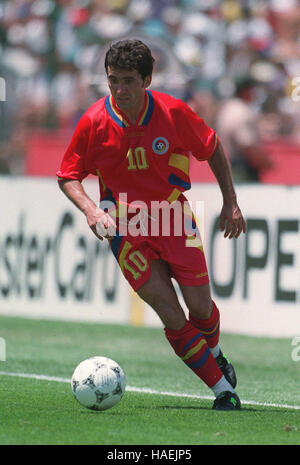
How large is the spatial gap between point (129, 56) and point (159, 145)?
65 centimetres

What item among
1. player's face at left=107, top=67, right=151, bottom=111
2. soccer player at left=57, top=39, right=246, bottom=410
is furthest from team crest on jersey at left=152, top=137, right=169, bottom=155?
player's face at left=107, top=67, right=151, bottom=111

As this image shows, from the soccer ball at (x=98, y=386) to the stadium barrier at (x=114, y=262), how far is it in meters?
5.10

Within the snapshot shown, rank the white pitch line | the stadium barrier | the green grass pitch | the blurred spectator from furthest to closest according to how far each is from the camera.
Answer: the blurred spectator
the stadium barrier
the white pitch line
the green grass pitch

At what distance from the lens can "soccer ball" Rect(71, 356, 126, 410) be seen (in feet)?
23.0

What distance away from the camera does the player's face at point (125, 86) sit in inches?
274

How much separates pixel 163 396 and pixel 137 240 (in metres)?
1.40

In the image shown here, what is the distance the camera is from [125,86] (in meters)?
7.00

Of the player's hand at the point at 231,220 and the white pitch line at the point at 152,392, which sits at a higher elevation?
the player's hand at the point at 231,220

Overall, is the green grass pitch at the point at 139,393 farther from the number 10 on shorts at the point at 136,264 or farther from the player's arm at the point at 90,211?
the player's arm at the point at 90,211

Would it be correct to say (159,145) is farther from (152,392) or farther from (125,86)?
(152,392)

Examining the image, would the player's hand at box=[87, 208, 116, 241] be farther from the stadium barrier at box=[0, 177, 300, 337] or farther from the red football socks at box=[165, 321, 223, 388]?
the stadium barrier at box=[0, 177, 300, 337]

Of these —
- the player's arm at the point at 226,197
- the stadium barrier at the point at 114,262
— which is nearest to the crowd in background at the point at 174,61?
the stadium barrier at the point at 114,262

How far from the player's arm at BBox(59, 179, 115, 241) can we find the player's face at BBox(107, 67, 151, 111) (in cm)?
62

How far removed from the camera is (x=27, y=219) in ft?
47.3
